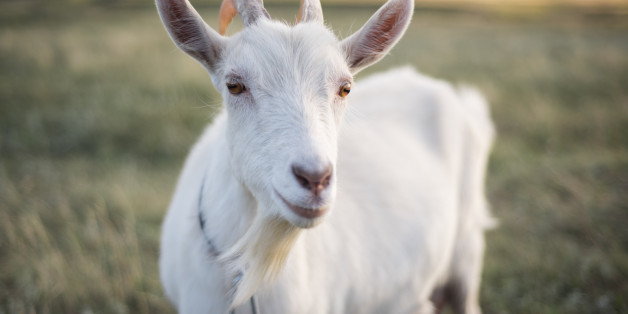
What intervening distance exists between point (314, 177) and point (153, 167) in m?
4.09

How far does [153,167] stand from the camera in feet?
17.1

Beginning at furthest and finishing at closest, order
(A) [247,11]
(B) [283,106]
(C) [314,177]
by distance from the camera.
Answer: (A) [247,11] < (B) [283,106] < (C) [314,177]

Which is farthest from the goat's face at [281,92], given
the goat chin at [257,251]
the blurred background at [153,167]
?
the blurred background at [153,167]

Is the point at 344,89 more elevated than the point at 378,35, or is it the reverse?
the point at 378,35

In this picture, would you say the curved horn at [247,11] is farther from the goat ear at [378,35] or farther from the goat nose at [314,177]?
the goat nose at [314,177]

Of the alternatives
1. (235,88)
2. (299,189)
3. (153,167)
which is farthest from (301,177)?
(153,167)

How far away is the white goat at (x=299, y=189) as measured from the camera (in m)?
1.74

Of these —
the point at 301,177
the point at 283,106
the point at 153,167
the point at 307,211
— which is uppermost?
the point at 283,106

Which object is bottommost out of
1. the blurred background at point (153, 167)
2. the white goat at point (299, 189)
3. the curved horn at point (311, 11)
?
the blurred background at point (153, 167)

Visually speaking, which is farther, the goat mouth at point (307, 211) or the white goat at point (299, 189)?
the white goat at point (299, 189)

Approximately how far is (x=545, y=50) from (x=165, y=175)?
38.4ft

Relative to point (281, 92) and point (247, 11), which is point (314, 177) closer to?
point (281, 92)

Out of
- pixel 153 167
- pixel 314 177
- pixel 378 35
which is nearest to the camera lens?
pixel 314 177

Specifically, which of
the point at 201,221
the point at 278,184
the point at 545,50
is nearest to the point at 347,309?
the point at 201,221
